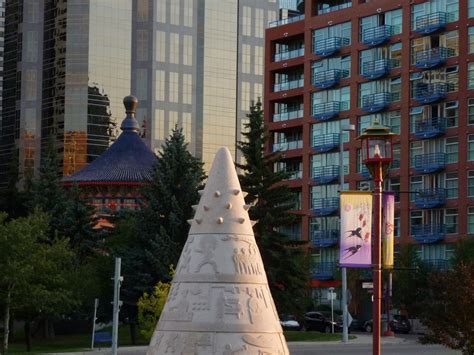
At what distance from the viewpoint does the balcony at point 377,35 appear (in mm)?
85125

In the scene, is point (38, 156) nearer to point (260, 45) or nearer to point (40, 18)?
point (40, 18)

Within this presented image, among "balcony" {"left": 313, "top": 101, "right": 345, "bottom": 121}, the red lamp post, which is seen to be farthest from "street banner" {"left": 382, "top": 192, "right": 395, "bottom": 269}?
"balcony" {"left": 313, "top": 101, "right": 345, "bottom": 121}

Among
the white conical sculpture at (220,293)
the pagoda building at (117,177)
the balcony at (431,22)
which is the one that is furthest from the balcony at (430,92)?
the white conical sculpture at (220,293)

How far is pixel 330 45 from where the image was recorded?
89.9 metres

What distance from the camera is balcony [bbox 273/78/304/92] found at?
93.6 meters

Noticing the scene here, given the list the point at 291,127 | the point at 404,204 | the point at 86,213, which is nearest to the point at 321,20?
the point at 291,127

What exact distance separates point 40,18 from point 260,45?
27.3 m

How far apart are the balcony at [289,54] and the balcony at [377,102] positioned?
978 cm

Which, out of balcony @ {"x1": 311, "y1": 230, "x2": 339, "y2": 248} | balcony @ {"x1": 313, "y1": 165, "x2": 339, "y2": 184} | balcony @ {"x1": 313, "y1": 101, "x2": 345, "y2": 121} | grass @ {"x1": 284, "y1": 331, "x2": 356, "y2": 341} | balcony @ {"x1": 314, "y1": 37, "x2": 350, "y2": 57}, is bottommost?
grass @ {"x1": 284, "y1": 331, "x2": 356, "y2": 341}

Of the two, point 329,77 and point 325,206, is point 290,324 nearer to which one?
Result: point 325,206

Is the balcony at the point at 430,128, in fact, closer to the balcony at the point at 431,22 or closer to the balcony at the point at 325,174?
the balcony at the point at 431,22

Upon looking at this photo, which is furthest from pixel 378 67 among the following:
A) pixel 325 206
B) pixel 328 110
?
pixel 325 206

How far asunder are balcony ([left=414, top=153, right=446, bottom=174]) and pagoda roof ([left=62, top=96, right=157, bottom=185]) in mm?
18322

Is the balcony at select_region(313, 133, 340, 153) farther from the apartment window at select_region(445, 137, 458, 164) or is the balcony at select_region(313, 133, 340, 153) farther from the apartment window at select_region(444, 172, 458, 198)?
the apartment window at select_region(444, 172, 458, 198)
